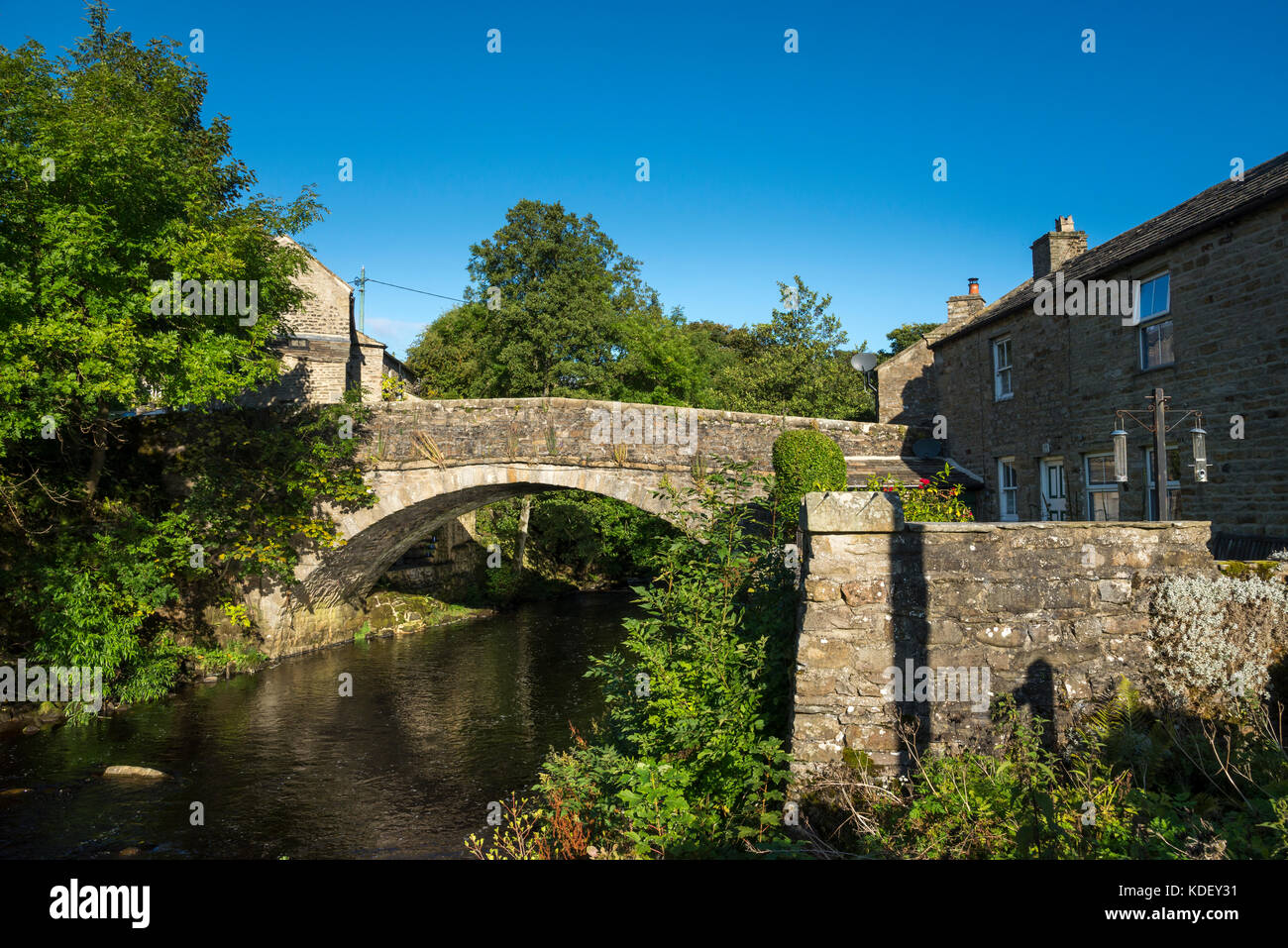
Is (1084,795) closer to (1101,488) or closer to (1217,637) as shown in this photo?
(1217,637)

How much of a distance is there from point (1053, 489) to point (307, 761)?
43.2 feet

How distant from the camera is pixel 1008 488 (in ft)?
47.8

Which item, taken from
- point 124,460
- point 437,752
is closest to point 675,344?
point 124,460

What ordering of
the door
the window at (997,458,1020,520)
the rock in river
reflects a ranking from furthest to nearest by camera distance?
the window at (997,458,1020,520), the door, the rock in river

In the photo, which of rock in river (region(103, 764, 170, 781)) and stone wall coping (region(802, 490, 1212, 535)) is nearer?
stone wall coping (region(802, 490, 1212, 535))

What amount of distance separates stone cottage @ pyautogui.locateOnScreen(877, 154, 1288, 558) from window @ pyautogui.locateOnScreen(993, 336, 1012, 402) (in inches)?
1.2

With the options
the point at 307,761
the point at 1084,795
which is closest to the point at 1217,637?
the point at 1084,795

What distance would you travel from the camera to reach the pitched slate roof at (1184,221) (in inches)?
364

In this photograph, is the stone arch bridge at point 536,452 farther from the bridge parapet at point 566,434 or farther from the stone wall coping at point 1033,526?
the stone wall coping at point 1033,526

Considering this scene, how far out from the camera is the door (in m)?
12.9

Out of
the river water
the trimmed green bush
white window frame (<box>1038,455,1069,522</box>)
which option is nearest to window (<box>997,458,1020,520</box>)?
white window frame (<box>1038,455,1069,522</box>)

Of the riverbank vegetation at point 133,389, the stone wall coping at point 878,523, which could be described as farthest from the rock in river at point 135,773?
the stone wall coping at point 878,523

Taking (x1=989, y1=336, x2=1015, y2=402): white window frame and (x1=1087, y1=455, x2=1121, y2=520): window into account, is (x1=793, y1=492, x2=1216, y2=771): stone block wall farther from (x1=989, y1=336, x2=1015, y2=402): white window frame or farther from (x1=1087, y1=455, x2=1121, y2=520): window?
(x1=989, y1=336, x2=1015, y2=402): white window frame

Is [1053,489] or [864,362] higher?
[864,362]
